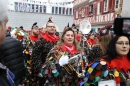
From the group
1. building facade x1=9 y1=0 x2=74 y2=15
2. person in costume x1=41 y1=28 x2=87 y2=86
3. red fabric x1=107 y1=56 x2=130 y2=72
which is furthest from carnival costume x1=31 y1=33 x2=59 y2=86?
building facade x1=9 y1=0 x2=74 y2=15

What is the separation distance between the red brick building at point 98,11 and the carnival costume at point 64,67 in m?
11.1

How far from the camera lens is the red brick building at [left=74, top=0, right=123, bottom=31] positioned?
15.5m

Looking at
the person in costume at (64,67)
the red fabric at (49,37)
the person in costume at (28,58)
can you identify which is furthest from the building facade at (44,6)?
the person in costume at (64,67)

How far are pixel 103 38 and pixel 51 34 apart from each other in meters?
2.03

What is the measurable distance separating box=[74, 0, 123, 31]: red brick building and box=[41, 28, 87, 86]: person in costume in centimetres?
1105

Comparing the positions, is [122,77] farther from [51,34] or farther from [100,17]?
[100,17]

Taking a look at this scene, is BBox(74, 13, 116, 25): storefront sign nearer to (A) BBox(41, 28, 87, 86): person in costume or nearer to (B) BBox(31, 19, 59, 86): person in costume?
(B) BBox(31, 19, 59, 86): person in costume

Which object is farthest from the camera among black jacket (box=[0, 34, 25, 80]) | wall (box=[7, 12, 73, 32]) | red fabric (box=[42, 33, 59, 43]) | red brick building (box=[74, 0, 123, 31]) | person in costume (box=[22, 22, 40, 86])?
wall (box=[7, 12, 73, 32])

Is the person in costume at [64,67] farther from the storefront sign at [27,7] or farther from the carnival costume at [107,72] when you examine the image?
the storefront sign at [27,7]

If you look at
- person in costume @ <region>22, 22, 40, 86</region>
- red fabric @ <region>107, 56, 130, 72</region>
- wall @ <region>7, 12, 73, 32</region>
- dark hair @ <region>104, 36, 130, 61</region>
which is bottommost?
person in costume @ <region>22, 22, 40, 86</region>

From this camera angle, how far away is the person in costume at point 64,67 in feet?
11.0

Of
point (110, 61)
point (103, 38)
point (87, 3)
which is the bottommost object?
point (110, 61)

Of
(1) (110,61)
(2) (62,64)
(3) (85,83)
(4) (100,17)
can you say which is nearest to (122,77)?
(1) (110,61)

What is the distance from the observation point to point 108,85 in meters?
2.33
